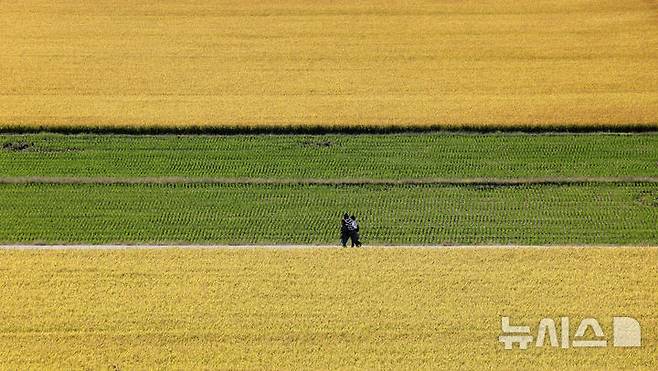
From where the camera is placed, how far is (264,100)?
34.1 m

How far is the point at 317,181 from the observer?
29.6 meters

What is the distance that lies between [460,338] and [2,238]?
51.3ft

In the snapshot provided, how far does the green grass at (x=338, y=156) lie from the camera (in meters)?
29.9

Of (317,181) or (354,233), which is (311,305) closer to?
(354,233)

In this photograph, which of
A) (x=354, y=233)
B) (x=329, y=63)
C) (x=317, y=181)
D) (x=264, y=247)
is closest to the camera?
(x=354, y=233)

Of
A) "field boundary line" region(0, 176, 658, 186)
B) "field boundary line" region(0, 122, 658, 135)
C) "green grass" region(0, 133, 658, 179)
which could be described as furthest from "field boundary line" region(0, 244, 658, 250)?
"field boundary line" region(0, 122, 658, 135)

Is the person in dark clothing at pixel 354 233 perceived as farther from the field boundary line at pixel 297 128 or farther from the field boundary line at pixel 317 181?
the field boundary line at pixel 297 128

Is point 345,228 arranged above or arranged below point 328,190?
below

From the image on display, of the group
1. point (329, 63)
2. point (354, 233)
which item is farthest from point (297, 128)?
point (354, 233)

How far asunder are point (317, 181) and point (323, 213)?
1859 millimetres

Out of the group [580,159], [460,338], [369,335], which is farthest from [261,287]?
[580,159]

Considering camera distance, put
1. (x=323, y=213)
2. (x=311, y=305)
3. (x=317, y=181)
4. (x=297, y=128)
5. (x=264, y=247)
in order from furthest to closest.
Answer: (x=297, y=128) → (x=317, y=181) → (x=323, y=213) → (x=264, y=247) → (x=311, y=305)

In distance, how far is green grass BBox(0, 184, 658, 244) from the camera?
27156 mm

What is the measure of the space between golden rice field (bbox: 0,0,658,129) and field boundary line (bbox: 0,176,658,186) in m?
3.42
